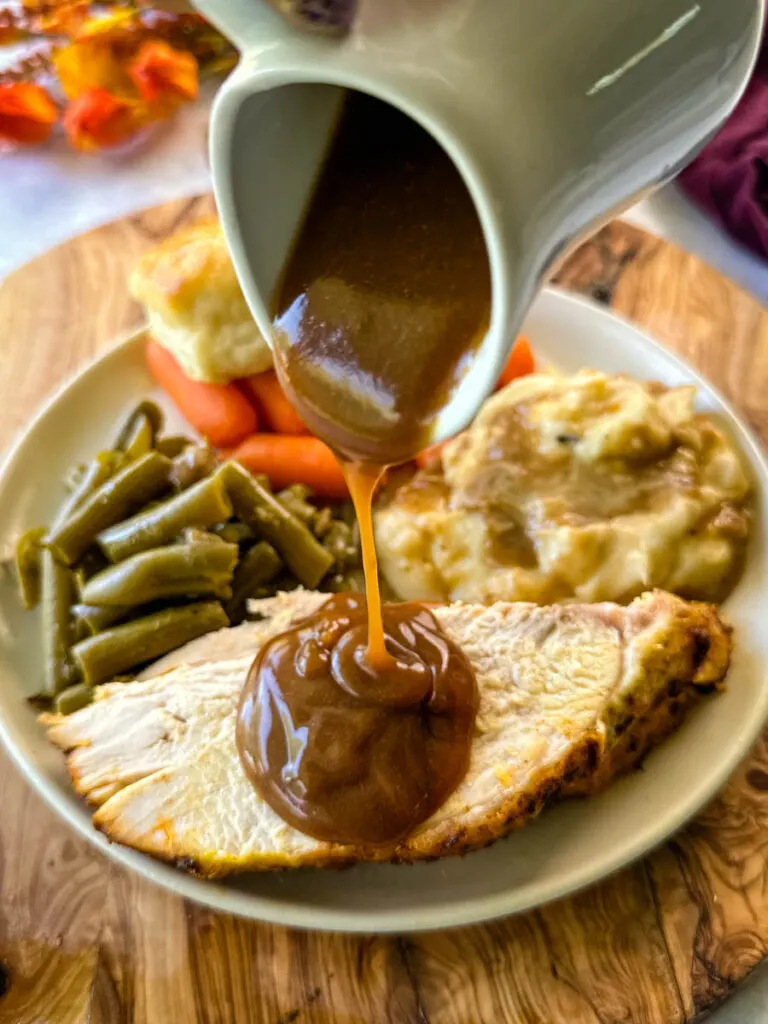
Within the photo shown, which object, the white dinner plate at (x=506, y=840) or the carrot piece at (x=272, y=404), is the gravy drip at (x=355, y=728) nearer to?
the white dinner plate at (x=506, y=840)

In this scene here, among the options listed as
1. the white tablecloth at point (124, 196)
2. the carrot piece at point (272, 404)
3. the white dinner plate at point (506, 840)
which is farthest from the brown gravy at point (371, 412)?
the white tablecloth at point (124, 196)

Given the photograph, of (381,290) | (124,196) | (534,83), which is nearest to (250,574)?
(381,290)

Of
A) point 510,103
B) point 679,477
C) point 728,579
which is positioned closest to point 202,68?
point 679,477

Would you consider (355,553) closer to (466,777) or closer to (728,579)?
(466,777)

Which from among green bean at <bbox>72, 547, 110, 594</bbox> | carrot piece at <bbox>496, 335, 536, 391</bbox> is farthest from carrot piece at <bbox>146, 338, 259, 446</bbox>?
carrot piece at <bbox>496, 335, 536, 391</bbox>

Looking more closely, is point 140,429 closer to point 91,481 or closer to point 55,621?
point 91,481

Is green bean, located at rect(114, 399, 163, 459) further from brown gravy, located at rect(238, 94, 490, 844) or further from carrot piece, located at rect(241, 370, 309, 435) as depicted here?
brown gravy, located at rect(238, 94, 490, 844)
